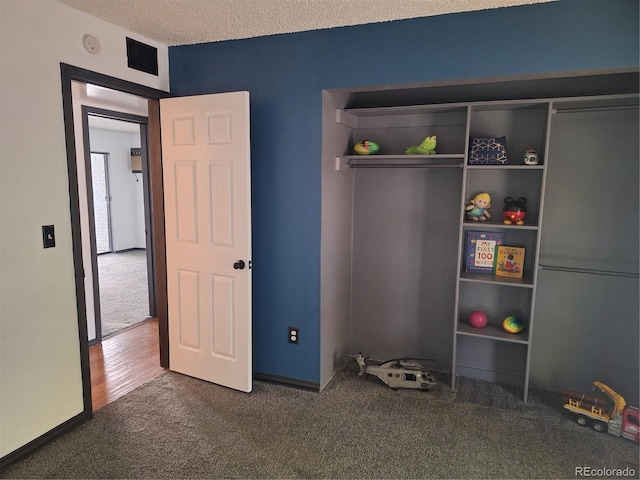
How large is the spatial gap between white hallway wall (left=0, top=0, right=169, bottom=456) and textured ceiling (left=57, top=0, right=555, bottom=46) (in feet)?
0.89

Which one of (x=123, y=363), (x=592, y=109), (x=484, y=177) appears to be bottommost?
(x=123, y=363)

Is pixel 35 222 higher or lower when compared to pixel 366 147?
lower

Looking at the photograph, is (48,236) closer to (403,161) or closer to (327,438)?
(327,438)

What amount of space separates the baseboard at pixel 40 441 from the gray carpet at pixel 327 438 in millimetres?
36

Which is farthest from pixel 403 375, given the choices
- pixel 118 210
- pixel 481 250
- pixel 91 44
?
pixel 118 210

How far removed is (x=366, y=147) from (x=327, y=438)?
1.92 meters

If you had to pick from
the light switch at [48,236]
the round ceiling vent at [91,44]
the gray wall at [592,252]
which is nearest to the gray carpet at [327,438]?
the gray wall at [592,252]

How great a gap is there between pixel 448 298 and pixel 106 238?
6.96 meters

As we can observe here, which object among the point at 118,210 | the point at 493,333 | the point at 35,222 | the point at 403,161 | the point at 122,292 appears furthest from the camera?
the point at 118,210

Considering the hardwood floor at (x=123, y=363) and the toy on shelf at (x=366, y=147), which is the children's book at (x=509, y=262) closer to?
the toy on shelf at (x=366, y=147)

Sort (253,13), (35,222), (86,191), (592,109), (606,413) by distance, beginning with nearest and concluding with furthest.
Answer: (35,222), (253,13), (606,413), (592,109), (86,191)

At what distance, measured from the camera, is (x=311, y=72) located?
2.71m

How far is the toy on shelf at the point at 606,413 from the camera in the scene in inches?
94.9

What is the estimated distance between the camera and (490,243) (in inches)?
118
